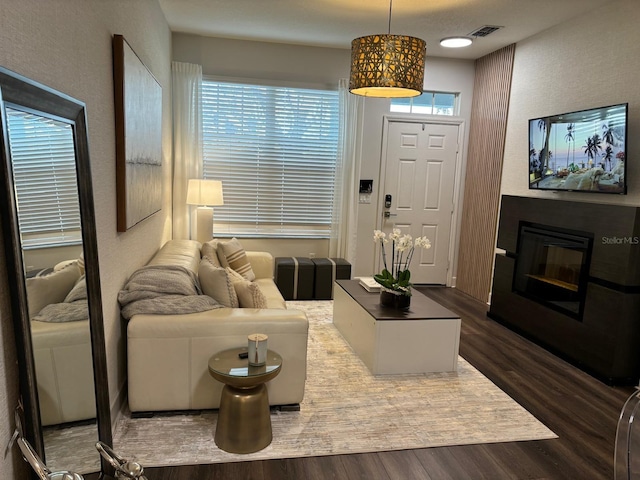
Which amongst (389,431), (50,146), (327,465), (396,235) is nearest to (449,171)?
(396,235)

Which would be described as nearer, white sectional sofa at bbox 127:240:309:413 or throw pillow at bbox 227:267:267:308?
white sectional sofa at bbox 127:240:309:413

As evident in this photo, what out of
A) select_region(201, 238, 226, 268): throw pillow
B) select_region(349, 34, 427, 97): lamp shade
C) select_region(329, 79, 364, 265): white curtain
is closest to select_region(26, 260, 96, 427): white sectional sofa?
select_region(201, 238, 226, 268): throw pillow

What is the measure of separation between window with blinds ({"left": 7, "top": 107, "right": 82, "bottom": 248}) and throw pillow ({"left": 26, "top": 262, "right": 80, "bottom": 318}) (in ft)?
0.32

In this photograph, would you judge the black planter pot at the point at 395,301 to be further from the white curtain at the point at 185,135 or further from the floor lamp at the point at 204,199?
the white curtain at the point at 185,135

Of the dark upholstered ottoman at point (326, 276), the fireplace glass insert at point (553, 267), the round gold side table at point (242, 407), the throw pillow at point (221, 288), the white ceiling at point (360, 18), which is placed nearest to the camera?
the round gold side table at point (242, 407)

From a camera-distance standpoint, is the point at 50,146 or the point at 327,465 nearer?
the point at 50,146

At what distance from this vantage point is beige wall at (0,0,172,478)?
1314 millimetres

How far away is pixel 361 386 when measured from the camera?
121 inches

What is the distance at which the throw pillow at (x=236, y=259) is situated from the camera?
152 inches

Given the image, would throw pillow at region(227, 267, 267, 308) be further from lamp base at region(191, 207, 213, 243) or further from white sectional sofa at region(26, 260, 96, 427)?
lamp base at region(191, 207, 213, 243)

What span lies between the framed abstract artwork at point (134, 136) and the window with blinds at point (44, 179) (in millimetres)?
888

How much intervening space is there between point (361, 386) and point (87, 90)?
230cm

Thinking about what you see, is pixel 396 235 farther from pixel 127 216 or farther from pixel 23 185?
pixel 23 185

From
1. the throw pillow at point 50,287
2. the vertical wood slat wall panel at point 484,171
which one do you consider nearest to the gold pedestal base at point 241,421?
the throw pillow at point 50,287
